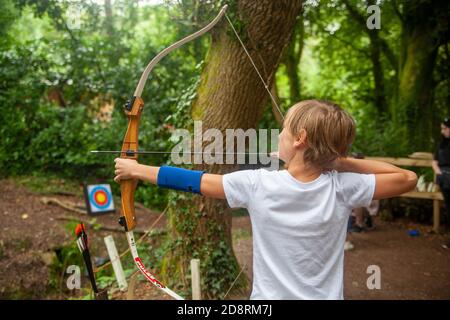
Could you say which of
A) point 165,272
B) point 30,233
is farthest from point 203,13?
point 30,233

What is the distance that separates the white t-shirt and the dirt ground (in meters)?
2.06

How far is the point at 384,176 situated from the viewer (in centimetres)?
129

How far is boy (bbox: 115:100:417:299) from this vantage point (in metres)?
1.22

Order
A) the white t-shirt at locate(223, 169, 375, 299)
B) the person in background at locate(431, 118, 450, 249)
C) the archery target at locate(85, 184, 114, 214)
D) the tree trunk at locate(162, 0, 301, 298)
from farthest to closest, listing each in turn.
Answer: the archery target at locate(85, 184, 114, 214), the person in background at locate(431, 118, 450, 249), the tree trunk at locate(162, 0, 301, 298), the white t-shirt at locate(223, 169, 375, 299)

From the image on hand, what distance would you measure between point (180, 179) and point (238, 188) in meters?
0.18

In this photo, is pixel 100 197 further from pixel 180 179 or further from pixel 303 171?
pixel 303 171
